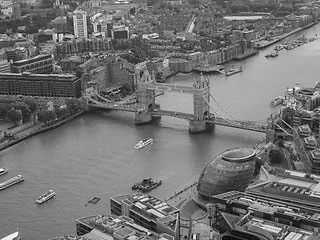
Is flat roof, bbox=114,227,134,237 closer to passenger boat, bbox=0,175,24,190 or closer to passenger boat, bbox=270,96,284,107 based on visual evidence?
passenger boat, bbox=0,175,24,190

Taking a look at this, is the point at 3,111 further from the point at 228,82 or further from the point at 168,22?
the point at 168,22

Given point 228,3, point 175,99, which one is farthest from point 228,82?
point 228,3

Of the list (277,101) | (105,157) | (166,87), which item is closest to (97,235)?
(105,157)

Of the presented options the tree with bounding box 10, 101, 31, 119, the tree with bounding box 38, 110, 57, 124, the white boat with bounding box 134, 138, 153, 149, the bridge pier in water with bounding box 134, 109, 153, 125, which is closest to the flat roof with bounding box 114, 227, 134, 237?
the white boat with bounding box 134, 138, 153, 149

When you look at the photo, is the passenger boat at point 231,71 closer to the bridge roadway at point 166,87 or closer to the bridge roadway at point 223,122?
the bridge roadway at point 166,87

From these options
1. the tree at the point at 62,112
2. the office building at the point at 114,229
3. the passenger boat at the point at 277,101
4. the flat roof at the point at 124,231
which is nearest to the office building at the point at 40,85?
the tree at the point at 62,112

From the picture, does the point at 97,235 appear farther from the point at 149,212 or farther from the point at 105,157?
the point at 105,157
